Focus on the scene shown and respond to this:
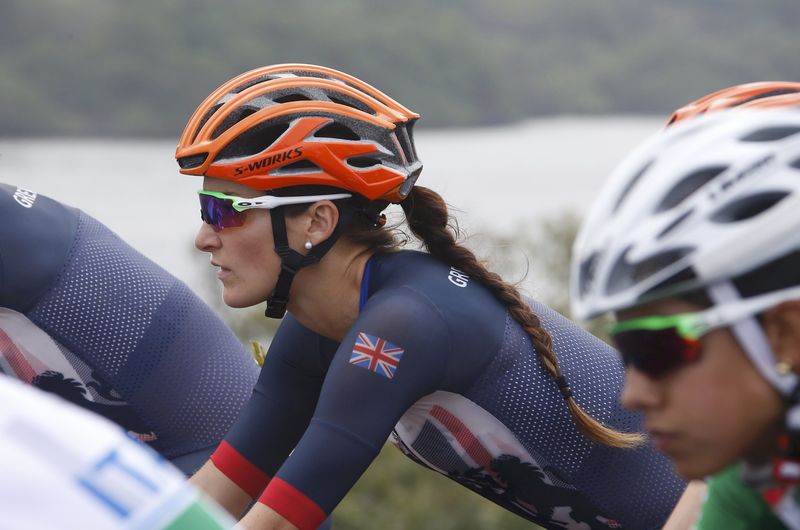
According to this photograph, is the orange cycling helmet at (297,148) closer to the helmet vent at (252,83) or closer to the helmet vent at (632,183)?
the helmet vent at (252,83)

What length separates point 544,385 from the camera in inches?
128

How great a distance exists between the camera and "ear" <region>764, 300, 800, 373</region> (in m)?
1.74

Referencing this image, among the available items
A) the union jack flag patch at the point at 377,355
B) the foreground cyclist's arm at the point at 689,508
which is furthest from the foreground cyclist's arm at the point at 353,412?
the foreground cyclist's arm at the point at 689,508

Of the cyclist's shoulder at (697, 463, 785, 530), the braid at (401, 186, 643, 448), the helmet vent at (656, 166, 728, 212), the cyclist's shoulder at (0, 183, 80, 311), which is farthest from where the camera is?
the cyclist's shoulder at (0, 183, 80, 311)

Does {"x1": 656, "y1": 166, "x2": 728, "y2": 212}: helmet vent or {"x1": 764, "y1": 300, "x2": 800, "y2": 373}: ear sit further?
{"x1": 656, "y1": 166, "x2": 728, "y2": 212}: helmet vent

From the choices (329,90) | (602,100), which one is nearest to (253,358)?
(329,90)

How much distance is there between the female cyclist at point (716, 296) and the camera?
1748 millimetres

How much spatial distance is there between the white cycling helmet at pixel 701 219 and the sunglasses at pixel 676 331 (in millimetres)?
12

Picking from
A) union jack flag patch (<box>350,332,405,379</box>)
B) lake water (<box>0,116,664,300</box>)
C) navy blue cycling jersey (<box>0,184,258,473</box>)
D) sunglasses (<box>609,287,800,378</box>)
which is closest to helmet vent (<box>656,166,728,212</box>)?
sunglasses (<box>609,287,800,378</box>)

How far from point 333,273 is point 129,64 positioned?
1175 centimetres

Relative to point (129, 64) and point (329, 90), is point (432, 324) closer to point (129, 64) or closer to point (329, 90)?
point (329, 90)

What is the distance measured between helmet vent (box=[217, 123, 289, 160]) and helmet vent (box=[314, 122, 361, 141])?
123mm

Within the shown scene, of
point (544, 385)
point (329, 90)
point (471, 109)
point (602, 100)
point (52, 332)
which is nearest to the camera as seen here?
point (544, 385)

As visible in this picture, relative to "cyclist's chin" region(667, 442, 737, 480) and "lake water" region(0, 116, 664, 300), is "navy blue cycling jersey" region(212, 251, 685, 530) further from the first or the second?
"lake water" region(0, 116, 664, 300)
